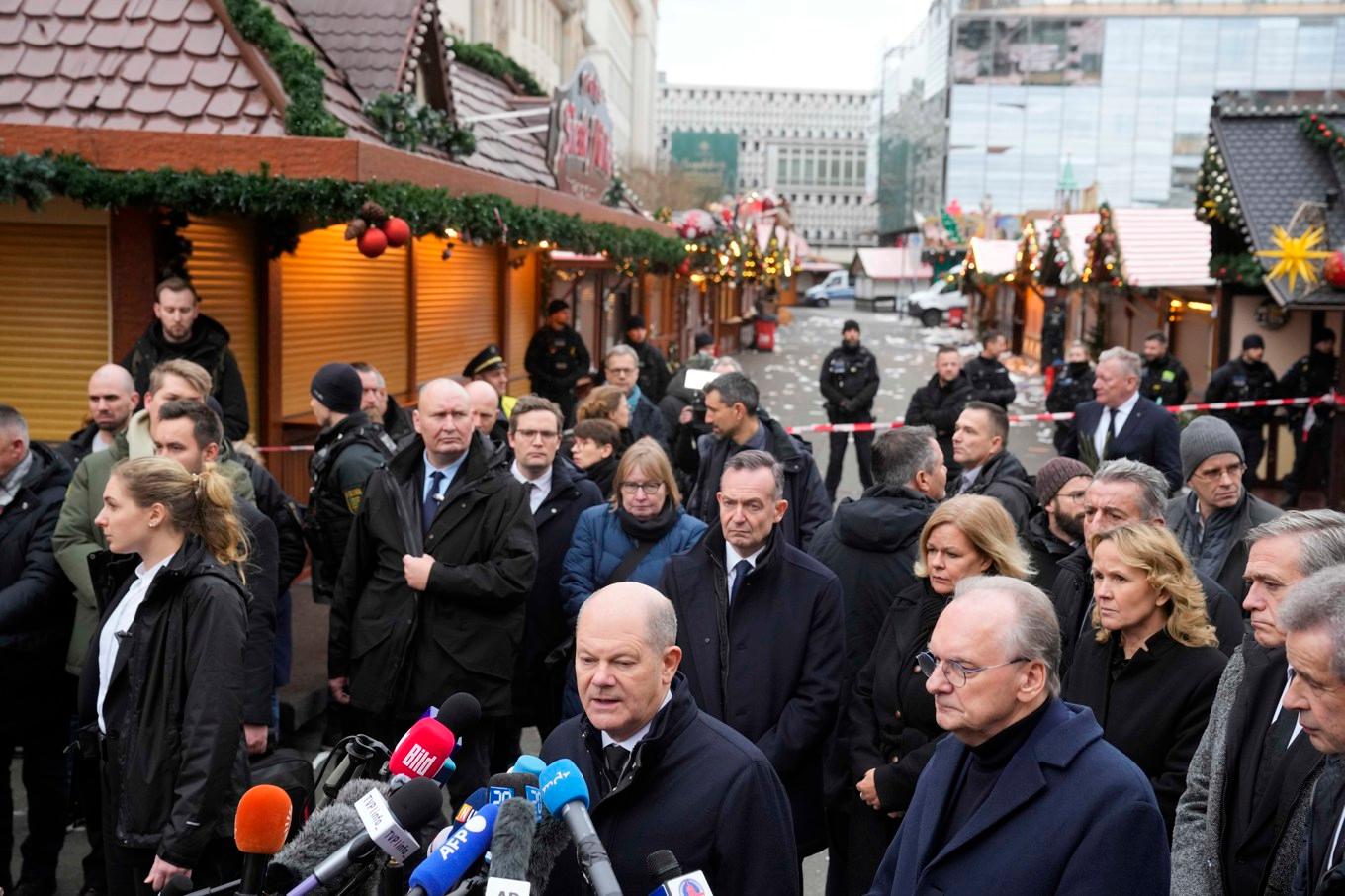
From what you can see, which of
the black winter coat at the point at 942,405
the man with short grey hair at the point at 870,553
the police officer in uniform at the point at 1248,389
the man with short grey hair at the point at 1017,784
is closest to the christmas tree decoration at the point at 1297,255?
the police officer in uniform at the point at 1248,389

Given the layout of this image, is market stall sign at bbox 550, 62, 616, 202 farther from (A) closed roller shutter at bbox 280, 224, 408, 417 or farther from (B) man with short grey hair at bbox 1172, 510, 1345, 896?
(B) man with short grey hair at bbox 1172, 510, 1345, 896

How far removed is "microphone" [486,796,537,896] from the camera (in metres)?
2.29

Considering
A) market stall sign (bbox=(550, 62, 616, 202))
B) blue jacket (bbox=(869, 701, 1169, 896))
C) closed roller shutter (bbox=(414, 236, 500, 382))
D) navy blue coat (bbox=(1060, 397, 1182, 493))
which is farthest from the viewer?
market stall sign (bbox=(550, 62, 616, 202))

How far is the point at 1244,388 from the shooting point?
15359 millimetres

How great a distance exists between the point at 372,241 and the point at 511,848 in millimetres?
7410

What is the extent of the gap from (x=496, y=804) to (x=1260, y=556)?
2.56m

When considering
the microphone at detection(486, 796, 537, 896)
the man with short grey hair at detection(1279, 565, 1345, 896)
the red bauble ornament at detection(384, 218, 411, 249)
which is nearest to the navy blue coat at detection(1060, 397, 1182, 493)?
the red bauble ornament at detection(384, 218, 411, 249)

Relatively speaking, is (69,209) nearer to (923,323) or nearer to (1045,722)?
(1045,722)

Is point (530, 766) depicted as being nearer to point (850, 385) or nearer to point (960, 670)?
point (960, 670)

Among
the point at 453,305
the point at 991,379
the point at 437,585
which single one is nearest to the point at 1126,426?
the point at 991,379

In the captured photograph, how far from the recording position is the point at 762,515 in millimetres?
5016

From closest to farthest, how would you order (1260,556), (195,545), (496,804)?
1. (496,804)
2. (1260,556)
3. (195,545)

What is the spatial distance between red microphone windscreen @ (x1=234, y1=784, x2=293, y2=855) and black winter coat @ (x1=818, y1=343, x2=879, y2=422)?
44.1ft


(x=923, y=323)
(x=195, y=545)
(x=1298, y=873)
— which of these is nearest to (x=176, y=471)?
(x=195, y=545)
